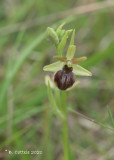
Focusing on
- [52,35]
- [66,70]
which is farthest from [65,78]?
[52,35]

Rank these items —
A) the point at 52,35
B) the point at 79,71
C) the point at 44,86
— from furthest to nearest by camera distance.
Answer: the point at 44,86, the point at 79,71, the point at 52,35

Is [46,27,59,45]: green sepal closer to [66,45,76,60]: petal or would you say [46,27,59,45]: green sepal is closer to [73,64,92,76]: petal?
[66,45,76,60]: petal

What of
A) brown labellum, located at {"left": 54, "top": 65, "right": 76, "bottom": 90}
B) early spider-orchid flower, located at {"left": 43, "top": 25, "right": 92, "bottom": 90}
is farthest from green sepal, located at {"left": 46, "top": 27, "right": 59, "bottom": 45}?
brown labellum, located at {"left": 54, "top": 65, "right": 76, "bottom": 90}

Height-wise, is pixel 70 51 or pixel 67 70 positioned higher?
pixel 70 51

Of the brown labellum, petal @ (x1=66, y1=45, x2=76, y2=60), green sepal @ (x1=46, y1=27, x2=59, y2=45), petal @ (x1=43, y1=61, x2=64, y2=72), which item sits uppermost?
green sepal @ (x1=46, y1=27, x2=59, y2=45)

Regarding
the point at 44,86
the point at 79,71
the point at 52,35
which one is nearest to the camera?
the point at 52,35

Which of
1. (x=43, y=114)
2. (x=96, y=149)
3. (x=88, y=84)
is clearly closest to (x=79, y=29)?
(x=88, y=84)

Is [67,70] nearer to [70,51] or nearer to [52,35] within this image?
[70,51]

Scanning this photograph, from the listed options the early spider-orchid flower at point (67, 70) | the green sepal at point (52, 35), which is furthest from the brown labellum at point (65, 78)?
the green sepal at point (52, 35)

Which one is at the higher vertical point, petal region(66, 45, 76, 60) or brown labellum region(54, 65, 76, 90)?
petal region(66, 45, 76, 60)
